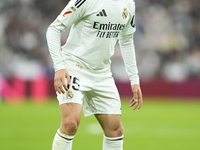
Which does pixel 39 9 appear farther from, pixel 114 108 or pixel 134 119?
pixel 114 108

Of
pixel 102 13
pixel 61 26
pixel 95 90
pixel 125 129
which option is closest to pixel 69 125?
pixel 95 90

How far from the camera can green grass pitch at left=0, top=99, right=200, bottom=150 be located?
6785 millimetres

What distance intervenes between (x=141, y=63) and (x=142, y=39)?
1174mm

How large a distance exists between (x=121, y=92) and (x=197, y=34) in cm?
454

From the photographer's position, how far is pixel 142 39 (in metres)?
16.8

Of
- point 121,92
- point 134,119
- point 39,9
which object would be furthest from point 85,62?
point 39,9

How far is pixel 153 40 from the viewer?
55.4 feet

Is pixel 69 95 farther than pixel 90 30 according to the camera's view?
No

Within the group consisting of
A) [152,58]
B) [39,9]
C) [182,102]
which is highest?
[39,9]

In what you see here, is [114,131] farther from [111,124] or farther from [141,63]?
[141,63]

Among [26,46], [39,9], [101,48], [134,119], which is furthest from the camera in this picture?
[39,9]

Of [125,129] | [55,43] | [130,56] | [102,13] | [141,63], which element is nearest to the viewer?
[55,43]

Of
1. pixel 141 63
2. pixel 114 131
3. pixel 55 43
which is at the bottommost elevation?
pixel 141 63

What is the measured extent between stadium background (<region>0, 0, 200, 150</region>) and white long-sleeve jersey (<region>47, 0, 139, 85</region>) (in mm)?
5678
